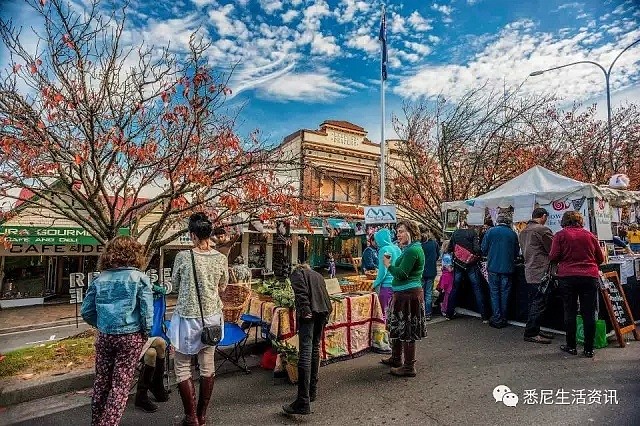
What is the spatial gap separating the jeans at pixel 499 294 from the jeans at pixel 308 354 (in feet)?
13.7

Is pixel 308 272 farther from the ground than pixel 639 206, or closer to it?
closer to it

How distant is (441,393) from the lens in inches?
159

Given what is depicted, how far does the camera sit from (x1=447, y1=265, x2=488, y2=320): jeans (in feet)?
23.5

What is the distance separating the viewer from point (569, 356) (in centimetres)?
507

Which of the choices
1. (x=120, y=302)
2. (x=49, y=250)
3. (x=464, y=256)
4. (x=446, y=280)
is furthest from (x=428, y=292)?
(x=49, y=250)

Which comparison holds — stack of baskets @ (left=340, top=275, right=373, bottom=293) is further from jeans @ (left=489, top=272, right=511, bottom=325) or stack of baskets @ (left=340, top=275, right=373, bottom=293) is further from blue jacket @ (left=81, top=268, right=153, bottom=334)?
blue jacket @ (left=81, top=268, right=153, bottom=334)

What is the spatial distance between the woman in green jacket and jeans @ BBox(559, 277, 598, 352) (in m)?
2.16

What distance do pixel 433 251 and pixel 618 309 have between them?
9.39ft

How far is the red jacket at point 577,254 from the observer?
4922mm

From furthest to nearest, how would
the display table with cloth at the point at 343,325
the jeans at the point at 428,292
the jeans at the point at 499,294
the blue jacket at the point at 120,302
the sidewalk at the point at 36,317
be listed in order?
1. the sidewalk at the point at 36,317
2. the jeans at the point at 428,292
3. the jeans at the point at 499,294
4. the display table with cloth at the point at 343,325
5. the blue jacket at the point at 120,302

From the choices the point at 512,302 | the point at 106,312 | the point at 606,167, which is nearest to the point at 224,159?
the point at 106,312

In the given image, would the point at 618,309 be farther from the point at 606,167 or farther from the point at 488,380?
the point at 606,167
